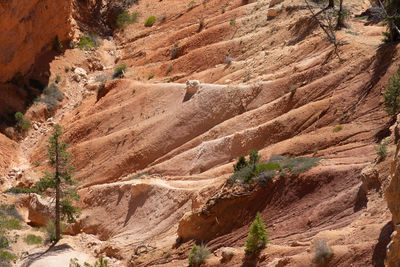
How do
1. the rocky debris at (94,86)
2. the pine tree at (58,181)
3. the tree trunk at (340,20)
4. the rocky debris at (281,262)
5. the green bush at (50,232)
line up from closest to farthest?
the rocky debris at (281,262) → the pine tree at (58,181) → the green bush at (50,232) → the tree trunk at (340,20) → the rocky debris at (94,86)

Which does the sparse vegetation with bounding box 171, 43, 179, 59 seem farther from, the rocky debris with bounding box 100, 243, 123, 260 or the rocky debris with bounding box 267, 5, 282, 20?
the rocky debris with bounding box 100, 243, 123, 260

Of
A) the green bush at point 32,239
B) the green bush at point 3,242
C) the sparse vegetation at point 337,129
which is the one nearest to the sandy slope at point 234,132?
the sparse vegetation at point 337,129

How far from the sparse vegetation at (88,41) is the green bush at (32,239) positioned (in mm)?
21641

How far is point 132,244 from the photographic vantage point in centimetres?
2669

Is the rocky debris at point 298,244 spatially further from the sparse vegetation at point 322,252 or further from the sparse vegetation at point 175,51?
the sparse vegetation at point 175,51

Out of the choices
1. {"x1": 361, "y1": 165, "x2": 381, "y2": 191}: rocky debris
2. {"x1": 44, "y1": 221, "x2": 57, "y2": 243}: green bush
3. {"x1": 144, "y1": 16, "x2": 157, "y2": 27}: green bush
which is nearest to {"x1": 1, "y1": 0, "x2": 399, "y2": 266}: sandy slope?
{"x1": 361, "y1": 165, "x2": 381, "y2": 191}: rocky debris

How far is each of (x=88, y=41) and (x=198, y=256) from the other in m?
30.2

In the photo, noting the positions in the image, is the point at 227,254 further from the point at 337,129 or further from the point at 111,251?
the point at 111,251

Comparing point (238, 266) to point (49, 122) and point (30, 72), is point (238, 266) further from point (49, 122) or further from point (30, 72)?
point (30, 72)

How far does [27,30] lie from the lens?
41.7 m

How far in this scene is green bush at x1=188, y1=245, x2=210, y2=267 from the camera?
20.5 m

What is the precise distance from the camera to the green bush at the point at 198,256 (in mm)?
20516

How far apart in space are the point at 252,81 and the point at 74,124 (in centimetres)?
1326

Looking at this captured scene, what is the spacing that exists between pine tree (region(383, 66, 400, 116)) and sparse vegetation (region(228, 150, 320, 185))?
3645 mm
